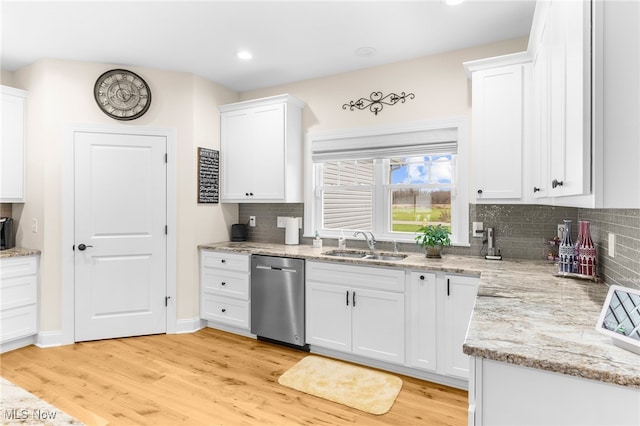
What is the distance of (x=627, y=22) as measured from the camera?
1065mm

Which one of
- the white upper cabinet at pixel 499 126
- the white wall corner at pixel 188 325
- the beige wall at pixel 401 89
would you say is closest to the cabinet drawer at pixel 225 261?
the white wall corner at pixel 188 325

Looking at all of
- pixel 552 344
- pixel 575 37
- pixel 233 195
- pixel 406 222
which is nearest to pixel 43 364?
pixel 233 195

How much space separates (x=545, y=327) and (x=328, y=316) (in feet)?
6.57

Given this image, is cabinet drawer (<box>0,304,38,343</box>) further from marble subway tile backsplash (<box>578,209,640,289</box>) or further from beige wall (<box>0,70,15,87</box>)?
marble subway tile backsplash (<box>578,209,640,289</box>)

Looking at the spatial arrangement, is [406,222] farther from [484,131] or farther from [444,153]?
[484,131]

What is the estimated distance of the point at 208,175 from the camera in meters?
3.99

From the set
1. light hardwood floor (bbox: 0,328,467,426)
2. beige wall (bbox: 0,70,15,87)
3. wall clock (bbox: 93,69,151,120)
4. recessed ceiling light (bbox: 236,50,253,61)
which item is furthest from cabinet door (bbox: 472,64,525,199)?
beige wall (bbox: 0,70,15,87)

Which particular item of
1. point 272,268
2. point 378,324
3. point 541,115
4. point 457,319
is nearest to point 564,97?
point 541,115

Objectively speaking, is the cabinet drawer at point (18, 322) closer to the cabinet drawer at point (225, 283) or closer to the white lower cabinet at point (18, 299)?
the white lower cabinet at point (18, 299)

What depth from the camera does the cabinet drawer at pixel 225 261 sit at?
11.8 feet

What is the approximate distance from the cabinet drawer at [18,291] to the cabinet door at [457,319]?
12.1 feet

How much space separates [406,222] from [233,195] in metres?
1.93

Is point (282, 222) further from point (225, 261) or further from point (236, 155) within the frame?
point (236, 155)

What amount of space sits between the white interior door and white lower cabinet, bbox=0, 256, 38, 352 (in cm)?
36
